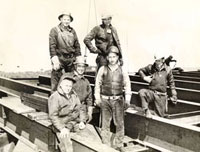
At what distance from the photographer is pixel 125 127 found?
224 inches

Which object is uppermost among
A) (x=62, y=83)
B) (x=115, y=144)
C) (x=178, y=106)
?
(x=62, y=83)

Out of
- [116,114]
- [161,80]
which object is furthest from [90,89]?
[161,80]

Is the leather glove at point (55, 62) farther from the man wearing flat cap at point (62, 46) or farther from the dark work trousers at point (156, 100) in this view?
the dark work trousers at point (156, 100)

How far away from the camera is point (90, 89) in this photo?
18.8ft

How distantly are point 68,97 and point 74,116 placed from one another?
1.27ft

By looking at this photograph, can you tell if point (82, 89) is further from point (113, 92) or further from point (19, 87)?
point (19, 87)

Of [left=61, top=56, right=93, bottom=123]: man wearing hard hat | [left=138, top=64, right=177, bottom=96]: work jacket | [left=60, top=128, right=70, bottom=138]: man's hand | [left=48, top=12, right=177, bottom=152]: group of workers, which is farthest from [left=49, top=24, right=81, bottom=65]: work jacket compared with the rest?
[left=60, top=128, right=70, bottom=138]: man's hand

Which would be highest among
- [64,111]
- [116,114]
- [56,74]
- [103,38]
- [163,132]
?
[103,38]

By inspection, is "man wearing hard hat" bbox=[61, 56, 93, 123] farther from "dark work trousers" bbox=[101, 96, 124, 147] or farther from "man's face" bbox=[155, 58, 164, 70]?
"man's face" bbox=[155, 58, 164, 70]

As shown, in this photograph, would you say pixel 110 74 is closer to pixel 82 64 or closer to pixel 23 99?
pixel 82 64

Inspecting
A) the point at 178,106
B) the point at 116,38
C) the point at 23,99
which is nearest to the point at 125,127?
the point at 178,106

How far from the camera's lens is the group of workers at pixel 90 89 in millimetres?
4742

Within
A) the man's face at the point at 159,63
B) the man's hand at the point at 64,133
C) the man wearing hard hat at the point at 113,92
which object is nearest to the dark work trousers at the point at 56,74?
the man wearing hard hat at the point at 113,92

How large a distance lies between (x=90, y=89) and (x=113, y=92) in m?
0.76
